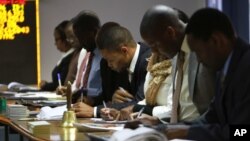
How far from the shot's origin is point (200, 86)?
9.80 feet

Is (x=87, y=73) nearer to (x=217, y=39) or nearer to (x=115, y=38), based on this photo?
(x=115, y=38)

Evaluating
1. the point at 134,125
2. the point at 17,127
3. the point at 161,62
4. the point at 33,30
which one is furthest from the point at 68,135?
the point at 33,30

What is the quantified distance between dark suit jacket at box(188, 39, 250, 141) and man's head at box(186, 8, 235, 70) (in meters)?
0.06

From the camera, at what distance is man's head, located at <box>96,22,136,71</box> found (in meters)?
4.00

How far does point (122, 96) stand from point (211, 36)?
1677 mm

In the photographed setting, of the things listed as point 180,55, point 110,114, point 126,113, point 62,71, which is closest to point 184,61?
point 180,55

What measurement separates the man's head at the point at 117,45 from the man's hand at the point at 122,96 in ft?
0.70

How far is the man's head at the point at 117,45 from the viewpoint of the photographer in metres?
4.00

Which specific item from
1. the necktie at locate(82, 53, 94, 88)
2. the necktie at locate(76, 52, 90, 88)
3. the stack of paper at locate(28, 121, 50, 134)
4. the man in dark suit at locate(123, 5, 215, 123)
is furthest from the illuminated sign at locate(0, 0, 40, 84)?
the stack of paper at locate(28, 121, 50, 134)

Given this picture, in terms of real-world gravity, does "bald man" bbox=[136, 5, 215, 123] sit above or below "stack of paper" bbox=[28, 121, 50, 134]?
above

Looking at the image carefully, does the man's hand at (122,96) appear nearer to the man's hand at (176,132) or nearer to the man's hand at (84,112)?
the man's hand at (84,112)

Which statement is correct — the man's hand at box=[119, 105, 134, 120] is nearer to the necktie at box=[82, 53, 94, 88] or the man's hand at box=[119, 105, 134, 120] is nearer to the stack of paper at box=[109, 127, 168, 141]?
the stack of paper at box=[109, 127, 168, 141]

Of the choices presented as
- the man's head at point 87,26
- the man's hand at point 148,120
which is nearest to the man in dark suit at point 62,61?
the man's head at point 87,26

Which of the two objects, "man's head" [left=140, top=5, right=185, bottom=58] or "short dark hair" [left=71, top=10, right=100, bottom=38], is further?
"short dark hair" [left=71, top=10, right=100, bottom=38]
